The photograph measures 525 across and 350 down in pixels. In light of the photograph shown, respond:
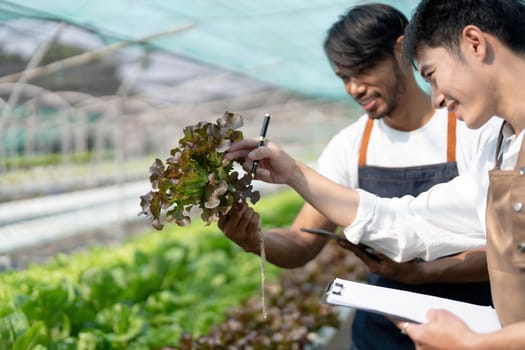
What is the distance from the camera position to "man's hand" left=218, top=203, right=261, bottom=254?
173cm

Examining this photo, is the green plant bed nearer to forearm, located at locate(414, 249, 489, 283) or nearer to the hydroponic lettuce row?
the hydroponic lettuce row

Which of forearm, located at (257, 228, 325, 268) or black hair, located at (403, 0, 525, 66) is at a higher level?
black hair, located at (403, 0, 525, 66)

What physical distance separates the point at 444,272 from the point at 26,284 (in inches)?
79.5

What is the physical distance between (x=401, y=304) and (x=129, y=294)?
8.70 feet

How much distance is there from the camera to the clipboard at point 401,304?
1312 mm

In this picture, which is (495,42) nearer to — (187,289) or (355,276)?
(187,289)

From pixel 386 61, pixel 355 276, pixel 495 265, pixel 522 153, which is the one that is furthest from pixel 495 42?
pixel 355 276

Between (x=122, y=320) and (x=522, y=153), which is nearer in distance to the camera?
(x=522, y=153)

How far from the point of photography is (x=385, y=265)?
187 cm

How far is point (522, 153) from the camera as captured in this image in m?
1.26

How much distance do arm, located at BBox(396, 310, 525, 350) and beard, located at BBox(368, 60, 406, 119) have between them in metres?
0.87

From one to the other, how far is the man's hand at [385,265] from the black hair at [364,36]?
55 centimetres

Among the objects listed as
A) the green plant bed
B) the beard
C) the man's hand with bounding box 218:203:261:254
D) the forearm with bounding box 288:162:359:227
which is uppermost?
the beard

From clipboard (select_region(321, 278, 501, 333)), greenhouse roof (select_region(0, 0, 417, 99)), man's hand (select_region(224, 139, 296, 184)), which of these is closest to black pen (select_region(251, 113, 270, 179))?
man's hand (select_region(224, 139, 296, 184))
